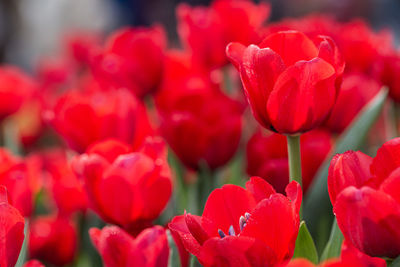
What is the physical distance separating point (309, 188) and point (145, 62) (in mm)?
226

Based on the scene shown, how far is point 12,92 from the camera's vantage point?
875 mm

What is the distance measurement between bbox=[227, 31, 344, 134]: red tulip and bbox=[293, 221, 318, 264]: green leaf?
7cm

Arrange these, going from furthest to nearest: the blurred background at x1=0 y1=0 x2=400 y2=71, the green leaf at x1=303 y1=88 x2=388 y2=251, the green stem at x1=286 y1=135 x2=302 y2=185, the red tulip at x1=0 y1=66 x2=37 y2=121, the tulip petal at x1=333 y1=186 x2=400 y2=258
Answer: the blurred background at x1=0 y1=0 x2=400 y2=71
the red tulip at x1=0 y1=66 x2=37 y2=121
the green leaf at x1=303 y1=88 x2=388 y2=251
the green stem at x1=286 y1=135 x2=302 y2=185
the tulip petal at x1=333 y1=186 x2=400 y2=258

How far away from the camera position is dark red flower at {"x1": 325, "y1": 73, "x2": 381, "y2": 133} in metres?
0.60

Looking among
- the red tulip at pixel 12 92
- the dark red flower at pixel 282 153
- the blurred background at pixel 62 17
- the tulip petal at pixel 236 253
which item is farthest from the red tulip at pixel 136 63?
the blurred background at pixel 62 17

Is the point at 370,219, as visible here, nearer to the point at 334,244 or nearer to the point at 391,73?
the point at 334,244

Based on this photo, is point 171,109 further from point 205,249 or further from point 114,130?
point 205,249

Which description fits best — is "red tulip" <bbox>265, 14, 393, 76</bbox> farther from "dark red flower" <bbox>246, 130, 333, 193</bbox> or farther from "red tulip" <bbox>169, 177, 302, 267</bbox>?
"red tulip" <bbox>169, 177, 302, 267</bbox>

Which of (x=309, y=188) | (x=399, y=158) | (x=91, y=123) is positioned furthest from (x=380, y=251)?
(x=91, y=123)

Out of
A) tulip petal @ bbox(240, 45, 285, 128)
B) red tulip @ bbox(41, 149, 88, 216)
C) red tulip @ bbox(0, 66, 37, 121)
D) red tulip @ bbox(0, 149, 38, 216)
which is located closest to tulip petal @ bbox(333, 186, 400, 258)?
tulip petal @ bbox(240, 45, 285, 128)

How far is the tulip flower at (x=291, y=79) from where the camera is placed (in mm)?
362

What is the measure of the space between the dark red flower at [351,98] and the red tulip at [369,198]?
0.90 feet

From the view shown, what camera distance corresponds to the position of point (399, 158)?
32 centimetres

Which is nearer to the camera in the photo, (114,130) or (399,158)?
(399,158)
